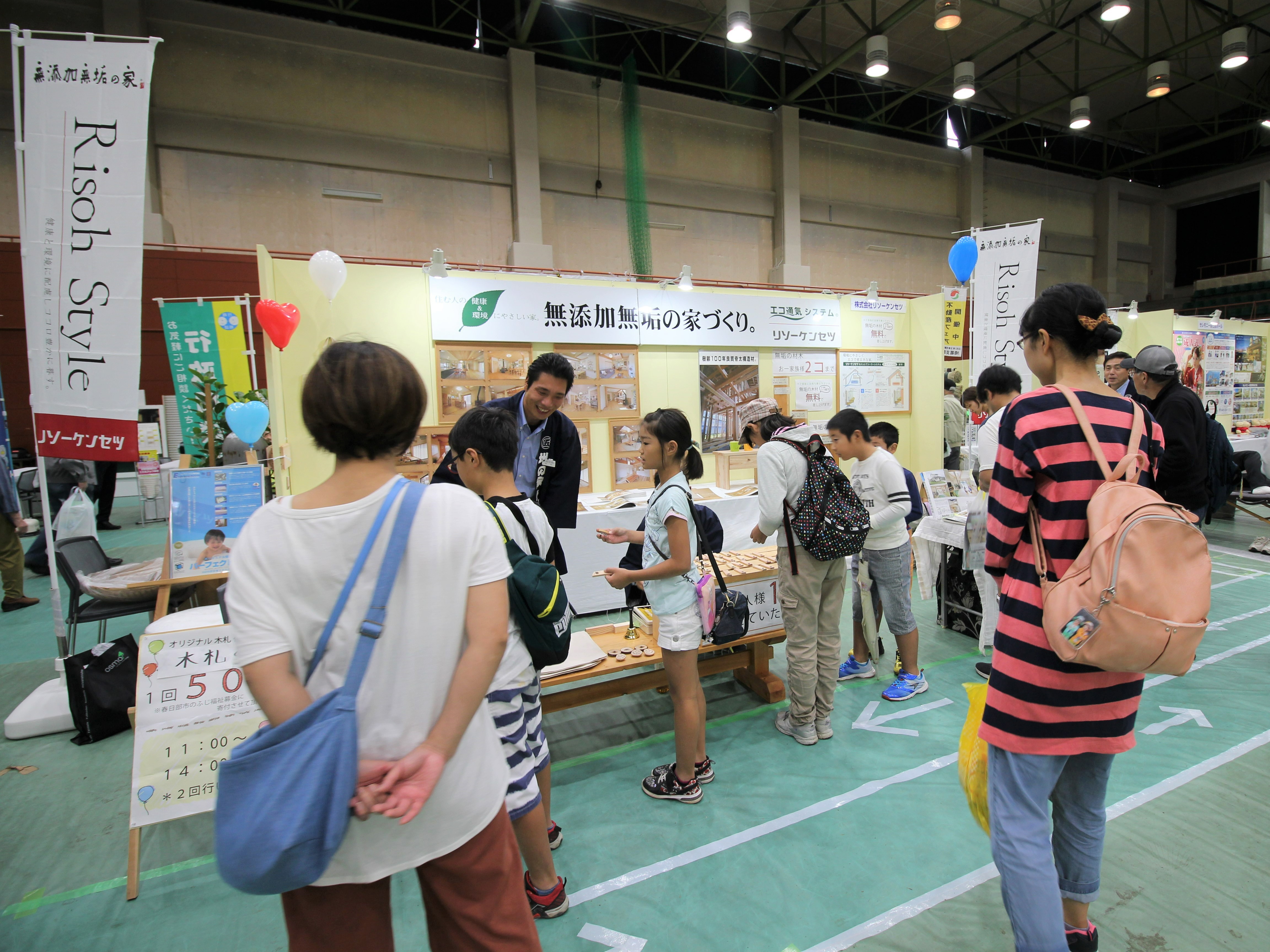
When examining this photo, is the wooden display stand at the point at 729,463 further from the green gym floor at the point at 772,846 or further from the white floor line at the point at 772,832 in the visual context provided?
the white floor line at the point at 772,832

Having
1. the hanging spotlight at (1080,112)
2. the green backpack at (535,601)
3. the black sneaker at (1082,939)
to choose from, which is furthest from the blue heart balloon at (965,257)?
the hanging spotlight at (1080,112)

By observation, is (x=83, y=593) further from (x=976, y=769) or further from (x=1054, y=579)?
(x=1054, y=579)

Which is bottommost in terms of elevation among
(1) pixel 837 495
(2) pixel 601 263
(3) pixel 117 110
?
(1) pixel 837 495

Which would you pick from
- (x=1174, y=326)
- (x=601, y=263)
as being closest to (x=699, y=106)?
(x=601, y=263)

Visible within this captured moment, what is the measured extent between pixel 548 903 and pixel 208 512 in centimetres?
271

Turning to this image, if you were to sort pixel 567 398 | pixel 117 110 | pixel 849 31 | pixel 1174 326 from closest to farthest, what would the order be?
pixel 117 110 → pixel 567 398 → pixel 1174 326 → pixel 849 31

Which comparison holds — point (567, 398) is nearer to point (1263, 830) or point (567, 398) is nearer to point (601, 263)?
point (1263, 830)

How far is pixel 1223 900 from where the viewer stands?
6.06 feet

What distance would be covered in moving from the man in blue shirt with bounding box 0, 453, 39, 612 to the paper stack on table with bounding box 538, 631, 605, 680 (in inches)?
181

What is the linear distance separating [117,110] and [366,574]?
369cm

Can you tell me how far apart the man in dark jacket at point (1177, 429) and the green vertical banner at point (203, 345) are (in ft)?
25.2

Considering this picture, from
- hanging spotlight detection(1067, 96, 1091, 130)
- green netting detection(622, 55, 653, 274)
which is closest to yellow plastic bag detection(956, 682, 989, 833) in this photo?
green netting detection(622, 55, 653, 274)

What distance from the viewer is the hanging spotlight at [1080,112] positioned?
40.3ft

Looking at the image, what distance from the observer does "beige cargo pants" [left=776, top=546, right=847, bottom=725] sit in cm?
263
